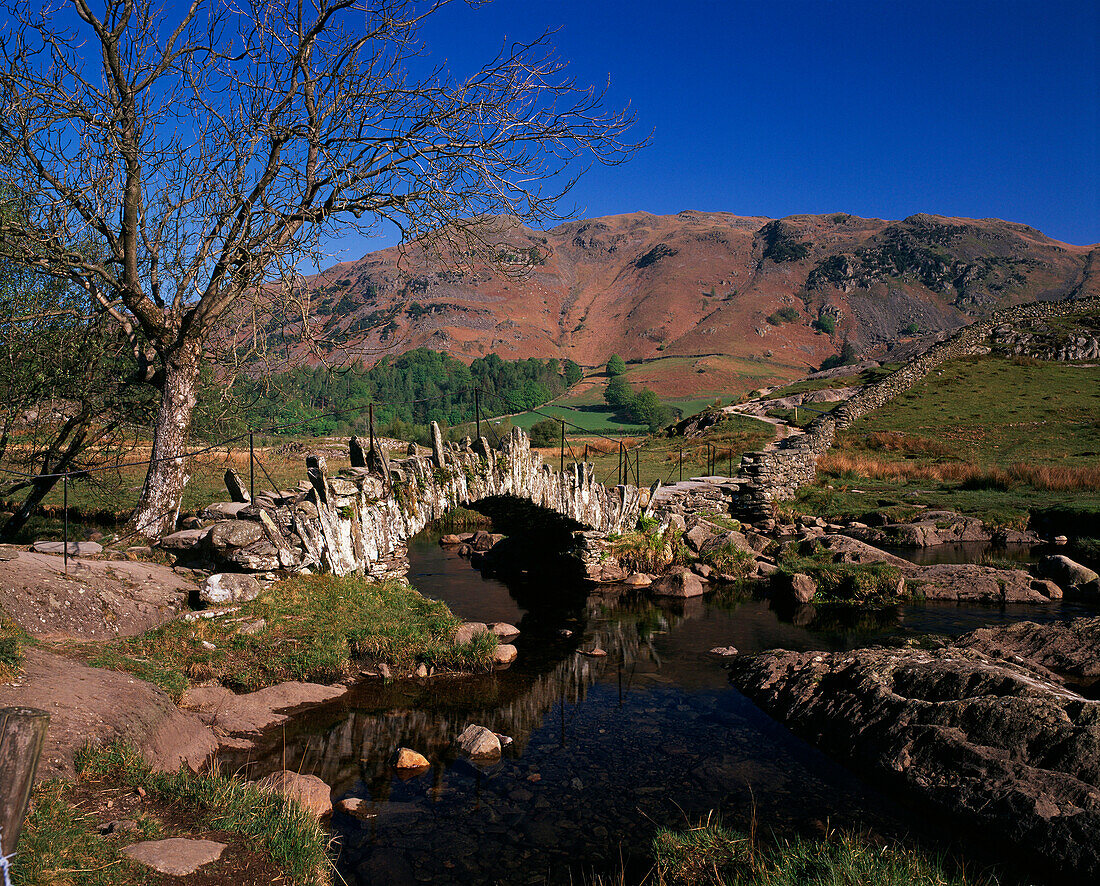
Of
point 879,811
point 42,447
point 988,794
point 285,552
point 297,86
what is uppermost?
point 297,86

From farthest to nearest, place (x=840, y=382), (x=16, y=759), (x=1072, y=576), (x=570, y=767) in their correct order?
(x=840, y=382) → (x=1072, y=576) → (x=570, y=767) → (x=16, y=759)

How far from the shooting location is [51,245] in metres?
10.0

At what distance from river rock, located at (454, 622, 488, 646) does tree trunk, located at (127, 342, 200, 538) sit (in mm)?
5270

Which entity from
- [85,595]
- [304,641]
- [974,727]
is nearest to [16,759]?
[85,595]

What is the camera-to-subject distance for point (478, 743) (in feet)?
26.7

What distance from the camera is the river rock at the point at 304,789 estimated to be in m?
6.28

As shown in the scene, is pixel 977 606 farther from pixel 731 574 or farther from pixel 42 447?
pixel 42 447

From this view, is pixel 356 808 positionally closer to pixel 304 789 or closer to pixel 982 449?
pixel 304 789

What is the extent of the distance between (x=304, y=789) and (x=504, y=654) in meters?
5.02

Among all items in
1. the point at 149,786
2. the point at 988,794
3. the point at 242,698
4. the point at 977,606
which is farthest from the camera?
the point at 977,606

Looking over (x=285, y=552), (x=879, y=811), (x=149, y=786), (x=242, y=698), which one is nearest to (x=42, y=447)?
(x=285, y=552)

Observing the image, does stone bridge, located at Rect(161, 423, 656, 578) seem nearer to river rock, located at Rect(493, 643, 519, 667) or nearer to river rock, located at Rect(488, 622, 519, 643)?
river rock, located at Rect(488, 622, 519, 643)

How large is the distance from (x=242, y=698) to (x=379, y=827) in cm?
316

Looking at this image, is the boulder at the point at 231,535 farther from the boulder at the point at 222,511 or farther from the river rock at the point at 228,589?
the boulder at the point at 222,511
